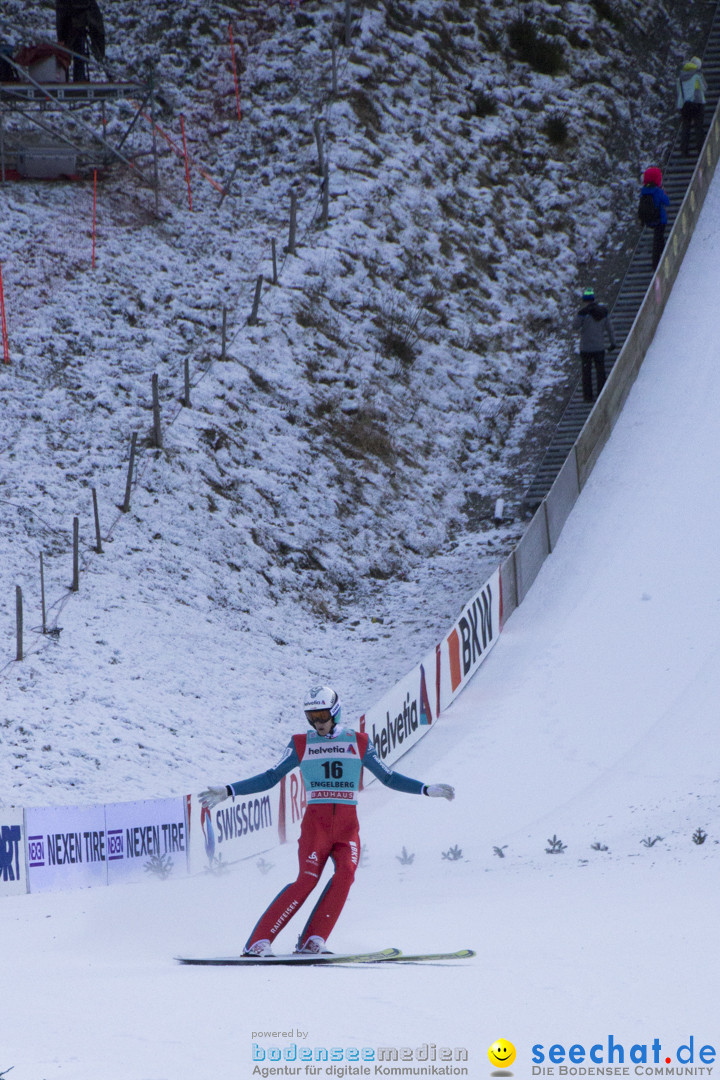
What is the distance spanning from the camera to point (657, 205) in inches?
956

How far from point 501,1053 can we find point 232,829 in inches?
263

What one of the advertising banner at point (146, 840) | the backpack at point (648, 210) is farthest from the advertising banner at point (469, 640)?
the backpack at point (648, 210)

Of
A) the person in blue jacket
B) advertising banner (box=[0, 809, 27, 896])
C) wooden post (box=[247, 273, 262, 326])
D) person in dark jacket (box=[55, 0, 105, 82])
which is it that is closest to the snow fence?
advertising banner (box=[0, 809, 27, 896])

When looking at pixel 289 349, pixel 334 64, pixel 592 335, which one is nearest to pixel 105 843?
pixel 289 349

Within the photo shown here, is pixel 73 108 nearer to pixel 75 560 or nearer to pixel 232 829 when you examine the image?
pixel 75 560

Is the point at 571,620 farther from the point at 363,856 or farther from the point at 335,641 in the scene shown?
the point at 363,856

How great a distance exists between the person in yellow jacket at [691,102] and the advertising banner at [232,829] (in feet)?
66.7

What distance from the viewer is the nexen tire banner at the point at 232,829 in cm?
1173

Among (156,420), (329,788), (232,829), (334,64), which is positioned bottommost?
(232,829)

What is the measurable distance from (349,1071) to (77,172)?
2344cm

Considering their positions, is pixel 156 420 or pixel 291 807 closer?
pixel 291 807

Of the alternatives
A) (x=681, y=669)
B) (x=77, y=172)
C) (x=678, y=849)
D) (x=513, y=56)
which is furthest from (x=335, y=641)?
(x=513, y=56)

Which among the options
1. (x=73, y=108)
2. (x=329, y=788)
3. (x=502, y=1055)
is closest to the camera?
(x=502, y=1055)

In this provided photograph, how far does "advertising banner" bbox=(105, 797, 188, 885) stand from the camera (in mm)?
11469
